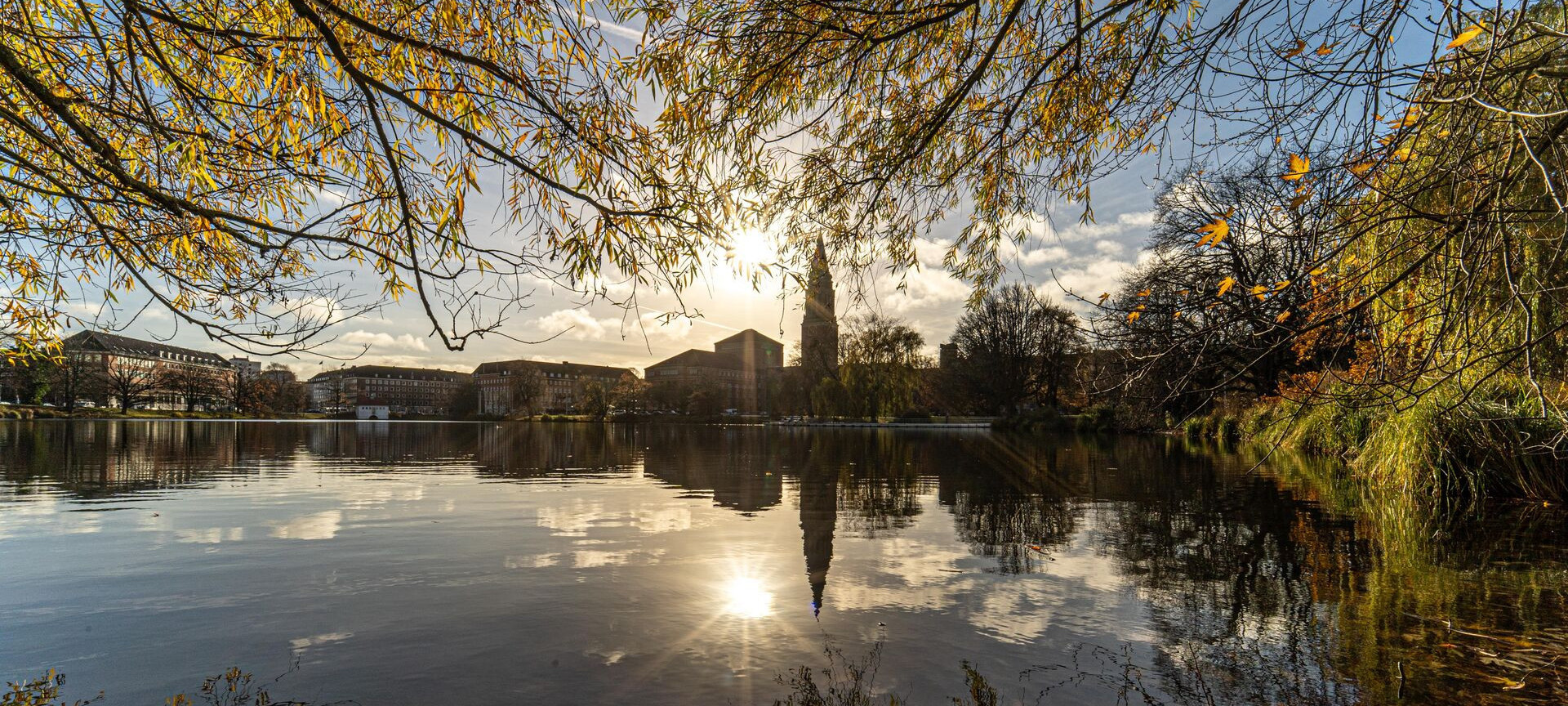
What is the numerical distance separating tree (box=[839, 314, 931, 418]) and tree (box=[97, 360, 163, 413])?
56.1 m

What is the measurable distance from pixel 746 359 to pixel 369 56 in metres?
138

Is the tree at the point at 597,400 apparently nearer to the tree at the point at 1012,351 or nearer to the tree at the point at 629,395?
the tree at the point at 629,395

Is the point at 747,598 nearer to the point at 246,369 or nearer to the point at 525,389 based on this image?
the point at 525,389

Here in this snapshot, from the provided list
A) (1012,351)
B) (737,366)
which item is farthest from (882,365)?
(737,366)

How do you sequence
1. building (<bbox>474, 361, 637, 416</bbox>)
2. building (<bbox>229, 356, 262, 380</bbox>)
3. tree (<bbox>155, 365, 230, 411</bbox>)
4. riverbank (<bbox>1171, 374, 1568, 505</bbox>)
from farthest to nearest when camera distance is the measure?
building (<bbox>474, 361, 637, 416</bbox>) < building (<bbox>229, 356, 262, 380</bbox>) < tree (<bbox>155, 365, 230, 411</bbox>) < riverbank (<bbox>1171, 374, 1568, 505</bbox>)

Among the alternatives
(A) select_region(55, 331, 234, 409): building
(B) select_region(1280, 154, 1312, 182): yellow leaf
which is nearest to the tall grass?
(B) select_region(1280, 154, 1312, 182): yellow leaf

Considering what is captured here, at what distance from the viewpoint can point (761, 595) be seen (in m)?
5.38

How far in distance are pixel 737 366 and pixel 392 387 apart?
226 ft

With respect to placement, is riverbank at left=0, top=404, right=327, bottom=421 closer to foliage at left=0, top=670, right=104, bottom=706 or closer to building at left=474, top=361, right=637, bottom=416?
building at left=474, top=361, right=637, bottom=416

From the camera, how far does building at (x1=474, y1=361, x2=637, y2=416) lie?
92875 millimetres

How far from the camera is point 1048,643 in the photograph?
428cm

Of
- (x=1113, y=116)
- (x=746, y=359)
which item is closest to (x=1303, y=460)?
(x=1113, y=116)

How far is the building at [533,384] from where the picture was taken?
3656 inches

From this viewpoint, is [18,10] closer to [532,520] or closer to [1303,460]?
[532,520]
